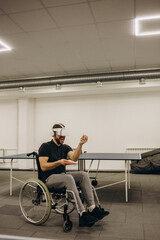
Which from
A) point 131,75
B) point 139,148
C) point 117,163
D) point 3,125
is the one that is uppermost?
point 131,75

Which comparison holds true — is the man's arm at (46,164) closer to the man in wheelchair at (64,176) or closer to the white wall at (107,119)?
the man in wheelchair at (64,176)

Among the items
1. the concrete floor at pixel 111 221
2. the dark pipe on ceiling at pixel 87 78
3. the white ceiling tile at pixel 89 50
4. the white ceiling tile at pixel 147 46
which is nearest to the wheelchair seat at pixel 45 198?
the concrete floor at pixel 111 221

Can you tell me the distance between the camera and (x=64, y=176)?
2594mm

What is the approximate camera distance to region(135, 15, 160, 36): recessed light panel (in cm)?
335

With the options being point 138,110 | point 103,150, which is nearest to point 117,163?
point 103,150

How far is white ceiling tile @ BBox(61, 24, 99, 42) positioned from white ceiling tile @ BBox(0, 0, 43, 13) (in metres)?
0.76

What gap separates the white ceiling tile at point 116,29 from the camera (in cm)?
349

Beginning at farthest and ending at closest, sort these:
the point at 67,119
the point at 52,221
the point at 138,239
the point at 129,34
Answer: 1. the point at 67,119
2. the point at 129,34
3. the point at 52,221
4. the point at 138,239

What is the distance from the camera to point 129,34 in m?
3.85

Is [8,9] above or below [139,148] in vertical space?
above

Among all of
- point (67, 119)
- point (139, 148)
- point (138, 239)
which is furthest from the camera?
point (67, 119)

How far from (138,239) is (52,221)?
3.60 feet

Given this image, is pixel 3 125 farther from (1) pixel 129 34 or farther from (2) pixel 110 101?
(1) pixel 129 34

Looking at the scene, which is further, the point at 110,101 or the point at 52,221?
the point at 110,101
